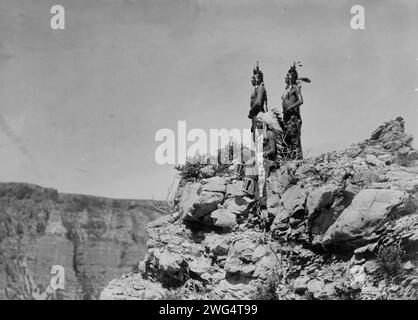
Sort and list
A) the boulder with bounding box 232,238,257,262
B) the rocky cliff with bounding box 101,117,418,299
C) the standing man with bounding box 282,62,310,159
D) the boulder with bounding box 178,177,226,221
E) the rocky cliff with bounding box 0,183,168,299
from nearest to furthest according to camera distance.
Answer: the rocky cliff with bounding box 101,117,418,299 < the boulder with bounding box 232,238,257,262 < the boulder with bounding box 178,177,226,221 < the standing man with bounding box 282,62,310,159 < the rocky cliff with bounding box 0,183,168,299

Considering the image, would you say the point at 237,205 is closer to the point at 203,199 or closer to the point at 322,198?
the point at 203,199

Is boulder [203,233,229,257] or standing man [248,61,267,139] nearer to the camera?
boulder [203,233,229,257]

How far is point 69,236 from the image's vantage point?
4656 inches

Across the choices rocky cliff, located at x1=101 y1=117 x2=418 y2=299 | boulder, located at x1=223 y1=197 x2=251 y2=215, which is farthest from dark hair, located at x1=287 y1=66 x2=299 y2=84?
boulder, located at x1=223 y1=197 x2=251 y2=215

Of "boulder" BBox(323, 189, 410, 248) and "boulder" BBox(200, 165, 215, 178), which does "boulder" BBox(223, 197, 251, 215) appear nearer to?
"boulder" BBox(200, 165, 215, 178)

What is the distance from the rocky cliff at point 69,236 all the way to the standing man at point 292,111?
8786 cm

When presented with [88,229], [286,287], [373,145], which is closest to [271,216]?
[286,287]

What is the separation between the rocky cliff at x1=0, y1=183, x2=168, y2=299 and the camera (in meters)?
105

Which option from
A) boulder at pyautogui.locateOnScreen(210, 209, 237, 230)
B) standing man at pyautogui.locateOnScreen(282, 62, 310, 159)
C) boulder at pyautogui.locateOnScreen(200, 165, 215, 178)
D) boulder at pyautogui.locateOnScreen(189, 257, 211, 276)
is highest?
standing man at pyautogui.locateOnScreen(282, 62, 310, 159)

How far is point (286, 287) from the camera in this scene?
39.9ft

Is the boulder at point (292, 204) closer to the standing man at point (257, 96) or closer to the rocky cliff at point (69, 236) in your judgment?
the standing man at point (257, 96)

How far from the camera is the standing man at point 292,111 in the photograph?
1548cm

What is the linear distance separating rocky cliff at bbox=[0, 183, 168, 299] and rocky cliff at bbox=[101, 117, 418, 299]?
8844 cm
